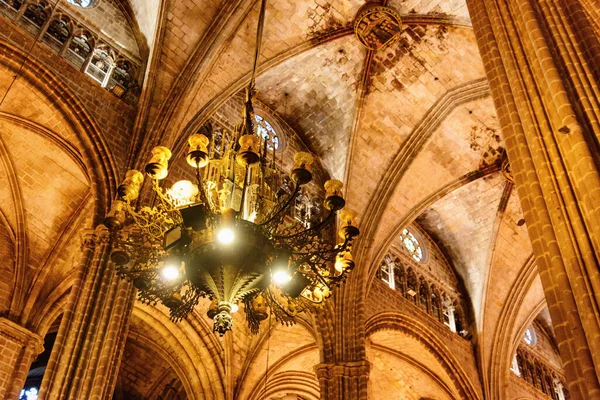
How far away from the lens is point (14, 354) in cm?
1318

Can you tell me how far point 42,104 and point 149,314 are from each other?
5.33 meters

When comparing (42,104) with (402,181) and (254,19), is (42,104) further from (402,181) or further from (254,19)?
(402,181)

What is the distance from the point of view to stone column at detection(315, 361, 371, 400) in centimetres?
1254

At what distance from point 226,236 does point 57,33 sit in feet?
22.0

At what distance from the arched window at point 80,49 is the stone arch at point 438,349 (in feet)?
28.7

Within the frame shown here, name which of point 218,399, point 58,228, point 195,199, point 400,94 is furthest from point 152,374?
point 195,199

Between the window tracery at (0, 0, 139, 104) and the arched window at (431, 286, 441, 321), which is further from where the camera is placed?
the arched window at (431, 286, 441, 321)

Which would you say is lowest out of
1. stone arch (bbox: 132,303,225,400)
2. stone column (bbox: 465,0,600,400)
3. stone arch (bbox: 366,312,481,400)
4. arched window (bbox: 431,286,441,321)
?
stone column (bbox: 465,0,600,400)

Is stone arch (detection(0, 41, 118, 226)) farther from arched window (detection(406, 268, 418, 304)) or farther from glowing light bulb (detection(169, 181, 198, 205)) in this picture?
arched window (detection(406, 268, 418, 304))

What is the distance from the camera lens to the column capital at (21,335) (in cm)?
1325

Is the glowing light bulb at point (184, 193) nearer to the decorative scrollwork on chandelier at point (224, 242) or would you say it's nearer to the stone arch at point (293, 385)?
the decorative scrollwork on chandelier at point (224, 242)

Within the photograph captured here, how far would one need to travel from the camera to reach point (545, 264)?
5285 mm

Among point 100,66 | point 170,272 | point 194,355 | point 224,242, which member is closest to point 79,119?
point 100,66

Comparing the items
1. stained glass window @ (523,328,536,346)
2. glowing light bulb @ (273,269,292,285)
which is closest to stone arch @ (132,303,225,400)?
glowing light bulb @ (273,269,292,285)
